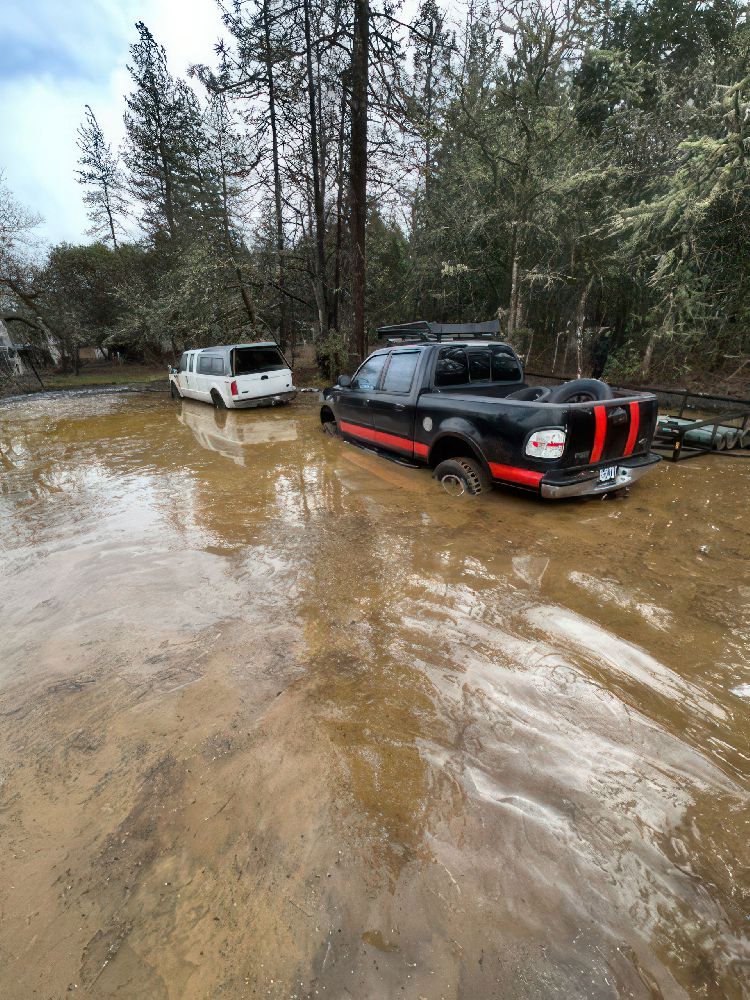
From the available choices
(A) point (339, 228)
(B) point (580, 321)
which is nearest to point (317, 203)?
(A) point (339, 228)

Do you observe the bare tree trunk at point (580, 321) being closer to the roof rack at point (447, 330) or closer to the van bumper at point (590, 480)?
Result: the roof rack at point (447, 330)

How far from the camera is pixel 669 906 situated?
1.59 m

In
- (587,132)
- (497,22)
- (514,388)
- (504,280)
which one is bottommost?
(514,388)

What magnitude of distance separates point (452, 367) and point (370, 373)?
1447mm

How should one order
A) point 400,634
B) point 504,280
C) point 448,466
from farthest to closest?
1. point 504,280
2. point 448,466
3. point 400,634

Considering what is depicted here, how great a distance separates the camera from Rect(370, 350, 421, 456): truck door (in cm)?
590

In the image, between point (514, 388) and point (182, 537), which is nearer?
point (182, 537)

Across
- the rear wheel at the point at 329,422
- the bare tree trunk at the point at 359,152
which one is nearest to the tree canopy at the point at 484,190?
the bare tree trunk at the point at 359,152

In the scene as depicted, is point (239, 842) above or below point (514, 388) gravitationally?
below

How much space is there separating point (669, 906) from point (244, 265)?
16834 mm

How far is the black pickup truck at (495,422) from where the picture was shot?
4.35 meters

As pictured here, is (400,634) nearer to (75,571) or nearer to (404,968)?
(404,968)

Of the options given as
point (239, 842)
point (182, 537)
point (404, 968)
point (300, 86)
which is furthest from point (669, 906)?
point (300, 86)

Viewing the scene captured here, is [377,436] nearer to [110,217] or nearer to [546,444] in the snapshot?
[546,444]
